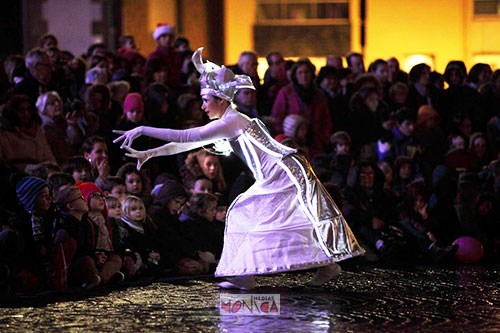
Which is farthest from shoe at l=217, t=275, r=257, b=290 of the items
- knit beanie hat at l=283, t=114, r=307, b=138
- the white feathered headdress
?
knit beanie hat at l=283, t=114, r=307, b=138

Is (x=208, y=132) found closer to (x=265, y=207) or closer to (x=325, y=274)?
(x=265, y=207)

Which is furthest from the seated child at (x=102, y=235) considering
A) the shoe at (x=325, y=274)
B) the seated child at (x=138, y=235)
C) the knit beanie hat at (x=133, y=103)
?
the knit beanie hat at (x=133, y=103)

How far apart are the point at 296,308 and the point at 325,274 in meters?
1.46

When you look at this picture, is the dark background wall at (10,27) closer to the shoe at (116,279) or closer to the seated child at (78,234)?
the seated child at (78,234)

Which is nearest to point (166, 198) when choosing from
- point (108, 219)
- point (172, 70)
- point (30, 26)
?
point (108, 219)

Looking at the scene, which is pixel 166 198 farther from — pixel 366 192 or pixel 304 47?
pixel 304 47

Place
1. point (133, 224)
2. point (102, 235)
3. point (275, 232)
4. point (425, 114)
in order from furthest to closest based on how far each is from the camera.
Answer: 1. point (425, 114)
2. point (133, 224)
3. point (102, 235)
4. point (275, 232)

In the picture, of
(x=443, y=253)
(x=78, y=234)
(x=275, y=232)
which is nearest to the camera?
(x=275, y=232)

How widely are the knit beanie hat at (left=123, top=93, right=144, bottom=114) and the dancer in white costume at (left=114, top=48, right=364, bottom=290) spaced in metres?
3.22

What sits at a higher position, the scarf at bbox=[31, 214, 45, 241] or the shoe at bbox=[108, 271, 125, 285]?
the scarf at bbox=[31, 214, 45, 241]

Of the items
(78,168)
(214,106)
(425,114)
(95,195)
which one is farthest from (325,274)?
(425,114)

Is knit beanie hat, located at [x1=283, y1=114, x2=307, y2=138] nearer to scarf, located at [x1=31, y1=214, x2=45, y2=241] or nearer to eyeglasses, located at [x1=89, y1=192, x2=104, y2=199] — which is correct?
eyeglasses, located at [x1=89, y1=192, x2=104, y2=199]

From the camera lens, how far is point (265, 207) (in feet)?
39.2

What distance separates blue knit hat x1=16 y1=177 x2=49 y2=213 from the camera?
11984mm
